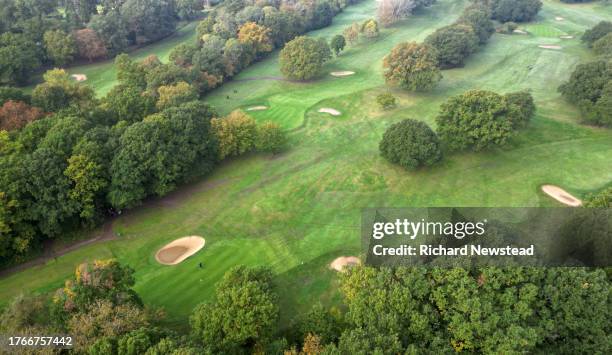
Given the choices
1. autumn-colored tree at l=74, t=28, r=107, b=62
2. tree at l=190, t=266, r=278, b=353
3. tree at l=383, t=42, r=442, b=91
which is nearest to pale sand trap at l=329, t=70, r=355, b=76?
tree at l=383, t=42, r=442, b=91

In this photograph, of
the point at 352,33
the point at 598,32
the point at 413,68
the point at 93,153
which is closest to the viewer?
the point at 93,153

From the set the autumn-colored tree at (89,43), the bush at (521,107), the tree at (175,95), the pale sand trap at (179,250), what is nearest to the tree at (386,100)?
the bush at (521,107)

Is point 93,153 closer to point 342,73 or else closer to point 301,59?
point 301,59

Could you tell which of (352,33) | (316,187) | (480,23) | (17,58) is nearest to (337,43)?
(352,33)

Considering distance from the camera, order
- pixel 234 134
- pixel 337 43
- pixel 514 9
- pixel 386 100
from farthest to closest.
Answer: pixel 514 9 → pixel 337 43 → pixel 386 100 → pixel 234 134

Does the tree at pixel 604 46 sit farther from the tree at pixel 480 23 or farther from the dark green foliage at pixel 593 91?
the tree at pixel 480 23

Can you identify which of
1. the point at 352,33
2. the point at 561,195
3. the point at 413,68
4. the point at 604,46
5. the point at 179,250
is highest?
the point at 352,33

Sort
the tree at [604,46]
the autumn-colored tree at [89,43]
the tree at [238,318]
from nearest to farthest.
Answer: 1. the tree at [238,318]
2. the tree at [604,46]
3. the autumn-colored tree at [89,43]

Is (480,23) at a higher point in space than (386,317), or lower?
higher

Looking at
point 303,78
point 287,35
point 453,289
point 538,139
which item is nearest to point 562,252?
point 453,289
